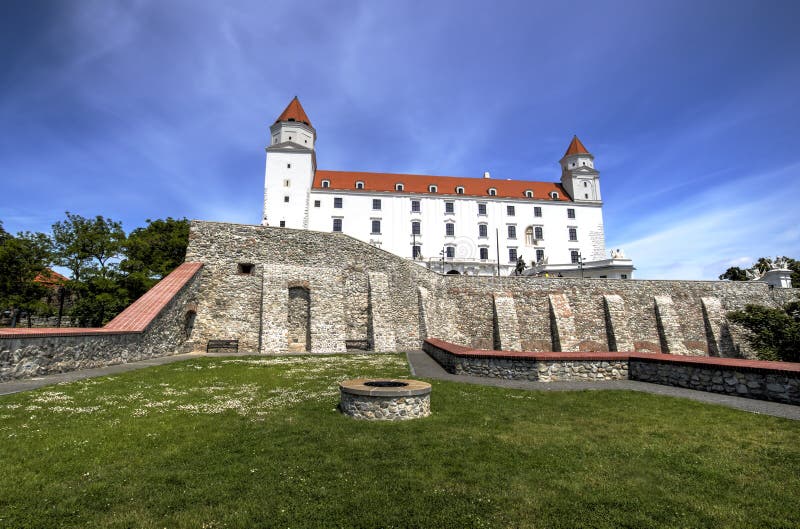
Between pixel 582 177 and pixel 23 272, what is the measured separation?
6144cm

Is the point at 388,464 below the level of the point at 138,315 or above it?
below

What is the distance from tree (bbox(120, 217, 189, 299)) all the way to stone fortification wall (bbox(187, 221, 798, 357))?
1043 cm

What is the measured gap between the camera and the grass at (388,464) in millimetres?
3785

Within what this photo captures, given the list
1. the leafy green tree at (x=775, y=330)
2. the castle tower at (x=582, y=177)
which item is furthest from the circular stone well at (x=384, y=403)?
the castle tower at (x=582, y=177)

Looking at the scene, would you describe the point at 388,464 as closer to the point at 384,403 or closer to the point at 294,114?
the point at 384,403

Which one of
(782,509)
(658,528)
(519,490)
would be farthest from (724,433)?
(519,490)

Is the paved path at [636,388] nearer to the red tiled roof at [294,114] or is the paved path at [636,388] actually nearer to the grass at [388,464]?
the grass at [388,464]

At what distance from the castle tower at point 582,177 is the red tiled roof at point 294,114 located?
37638mm

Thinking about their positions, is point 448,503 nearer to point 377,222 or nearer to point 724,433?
point 724,433

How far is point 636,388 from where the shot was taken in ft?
33.9

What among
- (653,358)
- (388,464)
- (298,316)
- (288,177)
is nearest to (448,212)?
(288,177)

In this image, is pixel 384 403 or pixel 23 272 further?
pixel 23 272

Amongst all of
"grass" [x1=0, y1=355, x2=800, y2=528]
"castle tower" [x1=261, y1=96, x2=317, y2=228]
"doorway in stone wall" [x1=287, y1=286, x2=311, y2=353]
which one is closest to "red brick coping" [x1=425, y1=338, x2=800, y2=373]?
"grass" [x1=0, y1=355, x2=800, y2=528]

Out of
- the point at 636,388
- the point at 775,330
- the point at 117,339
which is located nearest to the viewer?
the point at 636,388
